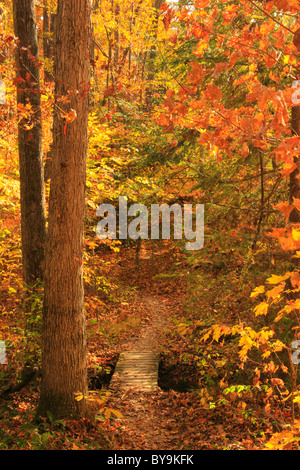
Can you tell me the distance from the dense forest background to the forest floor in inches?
1.3

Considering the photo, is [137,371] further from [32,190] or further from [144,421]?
[32,190]

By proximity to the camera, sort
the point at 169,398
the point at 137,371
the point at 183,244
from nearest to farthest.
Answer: the point at 169,398, the point at 137,371, the point at 183,244

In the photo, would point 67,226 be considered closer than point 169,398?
Yes

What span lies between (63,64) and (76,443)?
14.3ft

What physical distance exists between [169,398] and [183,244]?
391 cm

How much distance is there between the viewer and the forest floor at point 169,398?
473 centimetres

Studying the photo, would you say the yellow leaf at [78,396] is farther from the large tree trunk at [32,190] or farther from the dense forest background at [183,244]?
the large tree trunk at [32,190]

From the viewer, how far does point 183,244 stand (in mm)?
9633

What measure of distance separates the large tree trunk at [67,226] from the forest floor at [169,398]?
0.48m

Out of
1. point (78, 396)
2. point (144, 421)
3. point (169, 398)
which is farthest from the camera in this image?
point (169, 398)

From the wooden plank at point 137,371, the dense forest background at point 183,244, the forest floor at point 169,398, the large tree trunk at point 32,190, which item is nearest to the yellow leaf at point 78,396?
the dense forest background at point 183,244

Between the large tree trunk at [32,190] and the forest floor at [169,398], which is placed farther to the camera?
the large tree trunk at [32,190]

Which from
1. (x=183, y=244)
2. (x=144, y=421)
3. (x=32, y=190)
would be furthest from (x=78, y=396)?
(x=183, y=244)

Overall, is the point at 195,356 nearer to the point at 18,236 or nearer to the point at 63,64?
the point at 18,236
